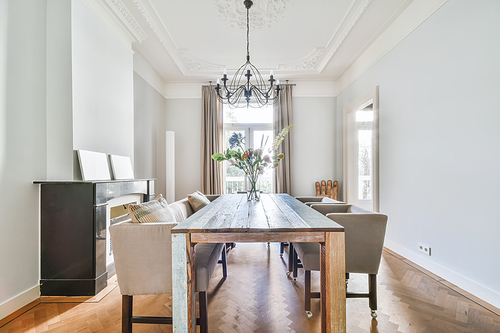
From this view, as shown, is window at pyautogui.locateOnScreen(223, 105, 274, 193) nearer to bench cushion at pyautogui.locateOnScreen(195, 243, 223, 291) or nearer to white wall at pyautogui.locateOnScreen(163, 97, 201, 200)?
white wall at pyautogui.locateOnScreen(163, 97, 201, 200)

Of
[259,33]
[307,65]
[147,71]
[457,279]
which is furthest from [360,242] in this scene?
[147,71]

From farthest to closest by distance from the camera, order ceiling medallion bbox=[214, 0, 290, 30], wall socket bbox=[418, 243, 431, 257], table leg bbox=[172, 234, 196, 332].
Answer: ceiling medallion bbox=[214, 0, 290, 30] → wall socket bbox=[418, 243, 431, 257] → table leg bbox=[172, 234, 196, 332]

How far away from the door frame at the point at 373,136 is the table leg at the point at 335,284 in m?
2.61

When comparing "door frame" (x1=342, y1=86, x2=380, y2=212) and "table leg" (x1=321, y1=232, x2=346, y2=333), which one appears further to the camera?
"door frame" (x1=342, y1=86, x2=380, y2=212)

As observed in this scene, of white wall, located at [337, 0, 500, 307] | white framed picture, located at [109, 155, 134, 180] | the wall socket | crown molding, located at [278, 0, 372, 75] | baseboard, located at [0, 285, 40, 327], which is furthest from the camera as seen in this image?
crown molding, located at [278, 0, 372, 75]

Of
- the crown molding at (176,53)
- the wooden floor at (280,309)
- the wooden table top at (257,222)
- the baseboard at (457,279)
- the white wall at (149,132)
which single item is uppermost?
the crown molding at (176,53)

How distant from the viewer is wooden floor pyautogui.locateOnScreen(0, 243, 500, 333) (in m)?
1.54

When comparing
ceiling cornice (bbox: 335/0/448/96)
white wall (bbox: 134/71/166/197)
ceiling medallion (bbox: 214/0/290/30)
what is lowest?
white wall (bbox: 134/71/166/197)

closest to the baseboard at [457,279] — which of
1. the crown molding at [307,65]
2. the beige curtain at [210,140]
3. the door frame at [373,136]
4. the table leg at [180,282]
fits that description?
the door frame at [373,136]

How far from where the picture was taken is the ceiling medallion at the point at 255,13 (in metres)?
2.76

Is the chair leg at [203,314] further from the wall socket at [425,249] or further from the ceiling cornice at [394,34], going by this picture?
the ceiling cornice at [394,34]

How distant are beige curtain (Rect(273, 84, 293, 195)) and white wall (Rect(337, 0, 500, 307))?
2066 millimetres

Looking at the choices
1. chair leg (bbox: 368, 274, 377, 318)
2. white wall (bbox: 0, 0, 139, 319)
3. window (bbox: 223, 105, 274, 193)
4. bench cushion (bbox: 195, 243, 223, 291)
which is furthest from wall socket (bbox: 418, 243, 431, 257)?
white wall (bbox: 0, 0, 139, 319)

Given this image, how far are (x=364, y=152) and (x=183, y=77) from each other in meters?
4.49
